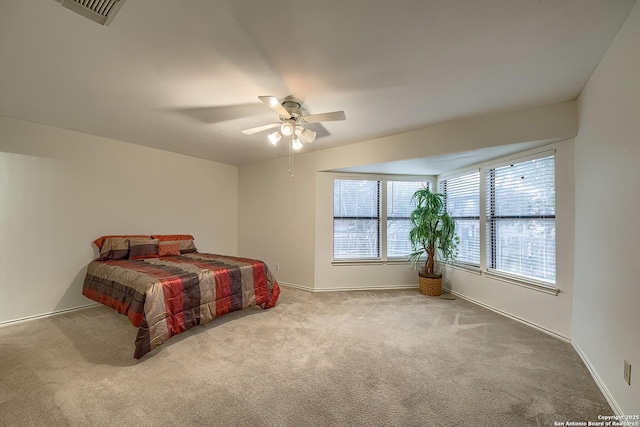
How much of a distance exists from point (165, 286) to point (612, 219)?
12.4 ft

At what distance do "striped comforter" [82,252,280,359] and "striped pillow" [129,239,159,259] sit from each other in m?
0.19

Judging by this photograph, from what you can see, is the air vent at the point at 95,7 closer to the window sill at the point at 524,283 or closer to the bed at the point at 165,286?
the bed at the point at 165,286

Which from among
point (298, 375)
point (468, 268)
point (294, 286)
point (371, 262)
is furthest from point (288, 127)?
point (468, 268)

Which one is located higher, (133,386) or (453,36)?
(453,36)

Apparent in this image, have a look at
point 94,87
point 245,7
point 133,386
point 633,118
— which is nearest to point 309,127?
point 245,7

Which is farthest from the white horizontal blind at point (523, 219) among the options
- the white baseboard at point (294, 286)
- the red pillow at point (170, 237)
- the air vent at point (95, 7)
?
the red pillow at point (170, 237)

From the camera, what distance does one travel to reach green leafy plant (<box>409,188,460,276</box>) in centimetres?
420

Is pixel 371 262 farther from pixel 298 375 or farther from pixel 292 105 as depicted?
pixel 292 105

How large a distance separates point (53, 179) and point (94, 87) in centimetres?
191

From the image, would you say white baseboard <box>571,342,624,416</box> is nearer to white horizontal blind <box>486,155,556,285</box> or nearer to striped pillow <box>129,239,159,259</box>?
white horizontal blind <box>486,155,556,285</box>

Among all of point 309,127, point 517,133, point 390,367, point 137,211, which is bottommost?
point 390,367

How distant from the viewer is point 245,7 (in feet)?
4.87

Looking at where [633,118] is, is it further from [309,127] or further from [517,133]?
[309,127]

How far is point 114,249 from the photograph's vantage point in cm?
368
